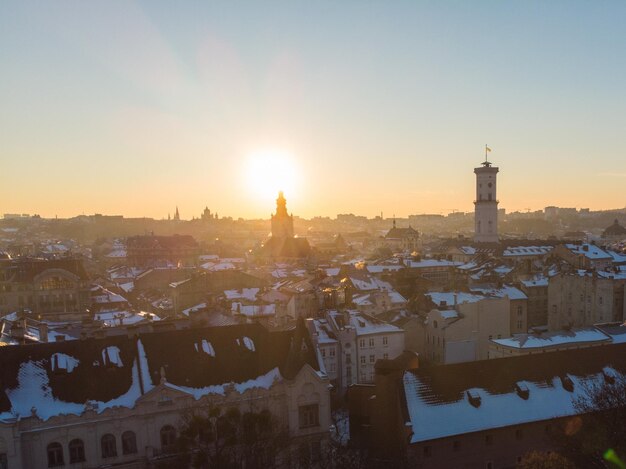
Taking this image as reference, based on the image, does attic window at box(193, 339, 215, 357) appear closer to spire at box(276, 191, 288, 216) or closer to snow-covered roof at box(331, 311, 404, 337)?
snow-covered roof at box(331, 311, 404, 337)

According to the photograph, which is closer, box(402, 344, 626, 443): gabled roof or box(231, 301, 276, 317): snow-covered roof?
box(402, 344, 626, 443): gabled roof

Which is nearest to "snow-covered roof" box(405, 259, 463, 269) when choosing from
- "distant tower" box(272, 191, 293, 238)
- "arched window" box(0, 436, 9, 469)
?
"arched window" box(0, 436, 9, 469)

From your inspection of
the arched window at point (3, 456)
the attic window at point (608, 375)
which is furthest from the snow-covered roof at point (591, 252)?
the arched window at point (3, 456)

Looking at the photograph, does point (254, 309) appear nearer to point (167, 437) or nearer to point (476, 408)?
point (167, 437)

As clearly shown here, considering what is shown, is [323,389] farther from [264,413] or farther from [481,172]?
[481,172]

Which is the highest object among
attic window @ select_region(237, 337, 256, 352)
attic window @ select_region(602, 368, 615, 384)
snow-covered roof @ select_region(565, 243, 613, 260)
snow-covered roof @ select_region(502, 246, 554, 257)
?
attic window @ select_region(237, 337, 256, 352)
